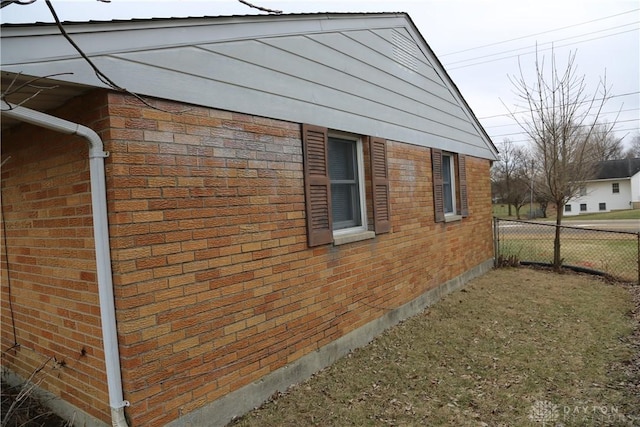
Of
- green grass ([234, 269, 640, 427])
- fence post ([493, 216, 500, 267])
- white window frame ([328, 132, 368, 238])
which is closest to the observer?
green grass ([234, 269, 640, 427])

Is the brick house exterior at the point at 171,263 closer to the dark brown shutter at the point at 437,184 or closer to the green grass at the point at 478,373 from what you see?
the green grass at the point at 478,373

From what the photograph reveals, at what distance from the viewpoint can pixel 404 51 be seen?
6.60m

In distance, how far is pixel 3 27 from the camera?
2143 mm

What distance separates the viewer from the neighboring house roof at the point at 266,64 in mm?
2498

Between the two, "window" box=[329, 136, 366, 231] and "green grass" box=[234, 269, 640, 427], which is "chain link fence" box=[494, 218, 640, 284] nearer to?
"green grass" box=[234, 269, 640, 427]

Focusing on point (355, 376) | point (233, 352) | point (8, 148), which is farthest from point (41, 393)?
point (355, 376)

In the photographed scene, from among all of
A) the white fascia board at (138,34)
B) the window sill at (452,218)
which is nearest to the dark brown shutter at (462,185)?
the window sill at (452,218)

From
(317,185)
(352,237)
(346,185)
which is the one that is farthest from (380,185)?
(317,185)

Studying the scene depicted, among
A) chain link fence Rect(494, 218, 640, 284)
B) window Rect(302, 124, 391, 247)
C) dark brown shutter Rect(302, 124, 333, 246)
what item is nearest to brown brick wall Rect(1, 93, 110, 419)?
dark brown shutter Rect(302, 124, 333, 246)

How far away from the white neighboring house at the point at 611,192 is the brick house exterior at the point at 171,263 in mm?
43015

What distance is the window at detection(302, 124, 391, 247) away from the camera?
438 cm

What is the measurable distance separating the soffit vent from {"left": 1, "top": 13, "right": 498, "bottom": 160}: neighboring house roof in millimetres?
19

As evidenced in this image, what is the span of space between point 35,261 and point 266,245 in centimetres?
199

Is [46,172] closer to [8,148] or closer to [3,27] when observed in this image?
[8,148]
